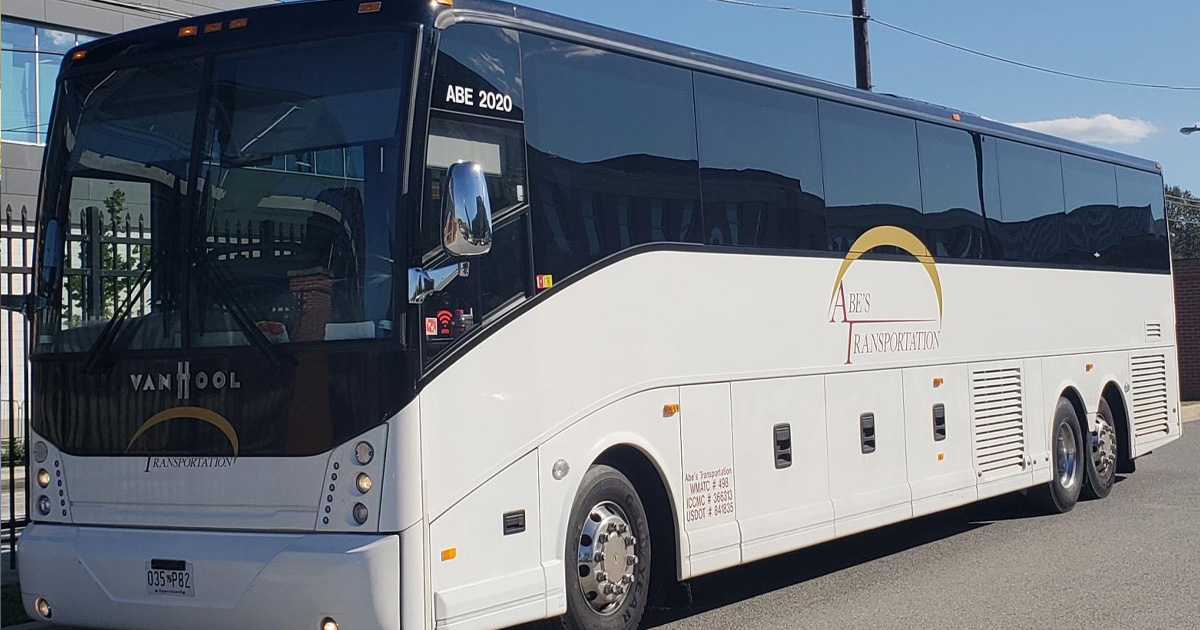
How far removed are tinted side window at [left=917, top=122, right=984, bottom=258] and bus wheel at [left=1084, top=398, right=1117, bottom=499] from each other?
10.9ft

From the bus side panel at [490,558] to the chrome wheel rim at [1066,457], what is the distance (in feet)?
27.5

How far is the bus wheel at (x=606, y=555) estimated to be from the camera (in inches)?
305

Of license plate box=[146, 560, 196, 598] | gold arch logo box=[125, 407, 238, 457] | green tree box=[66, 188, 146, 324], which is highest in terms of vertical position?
green tree box=[66, 188, 146, 324]

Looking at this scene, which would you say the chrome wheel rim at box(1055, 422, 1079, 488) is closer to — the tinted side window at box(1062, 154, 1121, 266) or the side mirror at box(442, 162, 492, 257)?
the tinted side window at box(1062, 154, 1121, 266)

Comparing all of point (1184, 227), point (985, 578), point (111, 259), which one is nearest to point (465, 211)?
point (111, 259)

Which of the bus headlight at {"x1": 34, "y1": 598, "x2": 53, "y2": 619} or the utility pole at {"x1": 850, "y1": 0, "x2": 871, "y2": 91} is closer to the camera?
the bus headlight at {"x1": 34, "y1": 598, "x2": 53, "y2": 619}

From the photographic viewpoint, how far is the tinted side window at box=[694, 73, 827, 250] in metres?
9.40

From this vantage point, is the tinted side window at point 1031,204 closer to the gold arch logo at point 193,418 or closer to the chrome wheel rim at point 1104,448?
the chrome wheel rim at point 1104,448

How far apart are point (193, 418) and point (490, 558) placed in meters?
1.70

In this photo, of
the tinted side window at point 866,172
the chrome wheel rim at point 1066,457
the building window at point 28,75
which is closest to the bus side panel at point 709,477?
the tinted side window at point 866,172

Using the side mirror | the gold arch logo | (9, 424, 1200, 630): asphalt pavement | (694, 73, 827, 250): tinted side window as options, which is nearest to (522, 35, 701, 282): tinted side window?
(694, 73, 827, 250): tinted side window

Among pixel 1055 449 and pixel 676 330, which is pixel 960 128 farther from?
pixel 676 330

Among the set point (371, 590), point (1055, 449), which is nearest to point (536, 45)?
point (371, 590)

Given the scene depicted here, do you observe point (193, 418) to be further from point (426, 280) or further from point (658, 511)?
point (658, 511)
